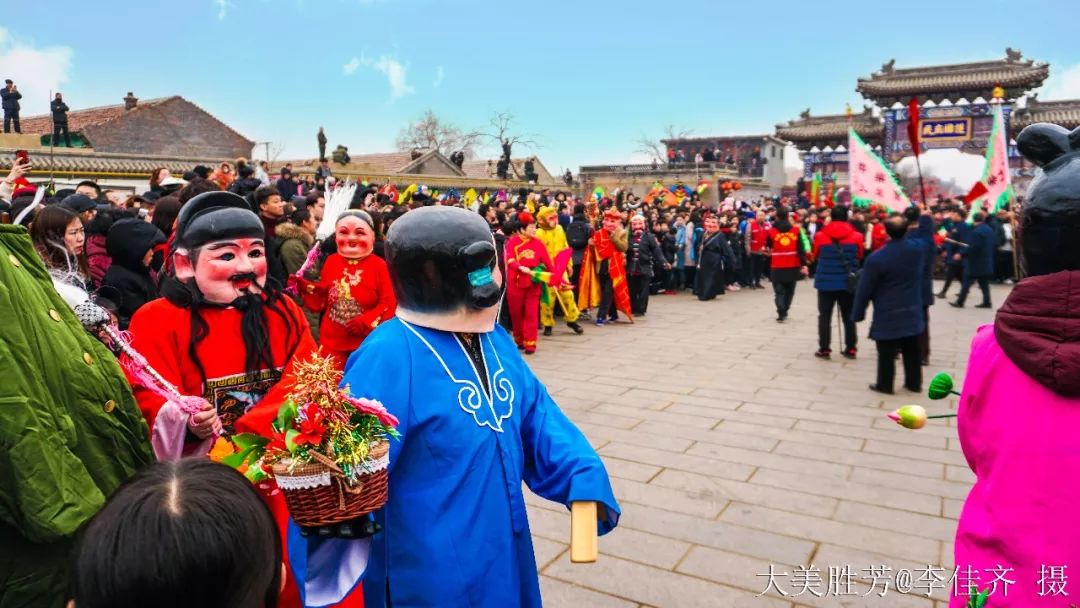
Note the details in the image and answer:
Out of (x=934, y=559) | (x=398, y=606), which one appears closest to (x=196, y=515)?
(x=398, y=606)

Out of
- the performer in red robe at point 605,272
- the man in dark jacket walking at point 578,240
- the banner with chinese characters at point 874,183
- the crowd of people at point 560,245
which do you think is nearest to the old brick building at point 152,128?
the crowd of people at point 560,245

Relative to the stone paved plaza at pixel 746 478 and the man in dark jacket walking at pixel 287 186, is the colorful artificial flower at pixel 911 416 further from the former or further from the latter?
the man in dark jacket walking at pixel 287 186

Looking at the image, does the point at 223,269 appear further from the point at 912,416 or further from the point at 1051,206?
the point at 1051,206

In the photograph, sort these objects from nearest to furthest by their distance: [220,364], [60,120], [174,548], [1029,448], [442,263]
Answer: [174,548] < [1029,448] < [442,263] < [220,364] < [60,120]

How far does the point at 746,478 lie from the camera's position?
4883mm

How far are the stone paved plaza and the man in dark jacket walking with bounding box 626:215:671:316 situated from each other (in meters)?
2.87

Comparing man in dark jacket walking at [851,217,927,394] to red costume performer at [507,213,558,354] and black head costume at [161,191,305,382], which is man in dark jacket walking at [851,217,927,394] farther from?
black head costume at [161,191,305,382]

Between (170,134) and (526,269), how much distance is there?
78.0 feet

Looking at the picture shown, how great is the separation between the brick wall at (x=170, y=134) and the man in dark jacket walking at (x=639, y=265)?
1799 cm

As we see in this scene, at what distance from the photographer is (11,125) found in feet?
63.0

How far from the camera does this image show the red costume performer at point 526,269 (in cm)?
898

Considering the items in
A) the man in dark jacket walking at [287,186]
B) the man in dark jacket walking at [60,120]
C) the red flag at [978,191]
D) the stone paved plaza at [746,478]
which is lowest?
the stone paved plaza at [746,478]

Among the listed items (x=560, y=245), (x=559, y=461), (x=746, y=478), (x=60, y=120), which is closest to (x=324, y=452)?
(x=559, y=461)

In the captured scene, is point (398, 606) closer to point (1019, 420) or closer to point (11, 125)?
point (1019, 420)
